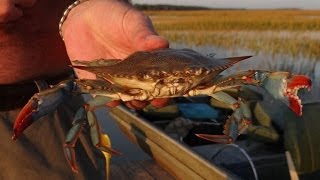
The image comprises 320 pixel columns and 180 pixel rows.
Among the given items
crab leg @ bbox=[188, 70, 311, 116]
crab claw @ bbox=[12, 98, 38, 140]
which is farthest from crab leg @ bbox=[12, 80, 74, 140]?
crab leg @ bbox=[188, 70, 311, 116]

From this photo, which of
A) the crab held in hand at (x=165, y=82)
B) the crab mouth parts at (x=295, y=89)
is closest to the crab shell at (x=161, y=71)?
the crab held in hand at (x=165, y=82)

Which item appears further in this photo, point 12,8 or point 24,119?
point 12,8

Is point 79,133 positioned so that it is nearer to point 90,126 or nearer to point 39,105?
point 90,126

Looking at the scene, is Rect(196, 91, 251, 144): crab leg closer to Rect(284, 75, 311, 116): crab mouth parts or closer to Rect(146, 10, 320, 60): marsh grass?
Rect(284, 75, 311, 116): crab mouth parts

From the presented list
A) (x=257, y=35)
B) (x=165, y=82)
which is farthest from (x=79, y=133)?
(x=257, y=35)

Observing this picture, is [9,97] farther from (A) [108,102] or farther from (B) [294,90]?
(B) [294,90]
